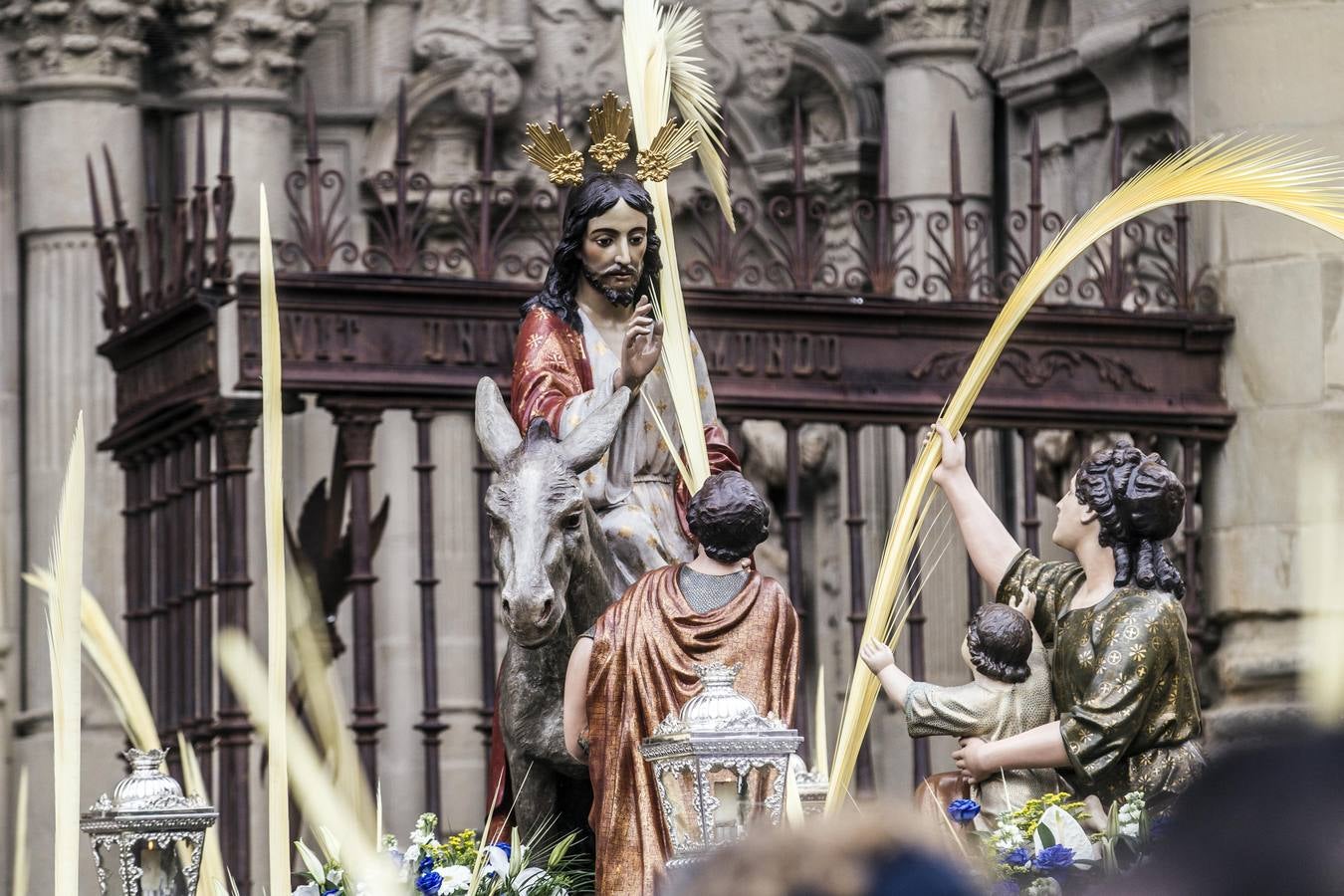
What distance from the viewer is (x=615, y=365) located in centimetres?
656

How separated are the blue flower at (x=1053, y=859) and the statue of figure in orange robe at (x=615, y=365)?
121cm

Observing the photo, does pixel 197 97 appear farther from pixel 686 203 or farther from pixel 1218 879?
pixel 1218 879

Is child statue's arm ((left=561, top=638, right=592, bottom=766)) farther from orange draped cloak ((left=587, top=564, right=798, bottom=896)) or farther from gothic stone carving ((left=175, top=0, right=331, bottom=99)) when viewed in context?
gothic stone carving ((left=175, top=0, right=331, bottom=99))

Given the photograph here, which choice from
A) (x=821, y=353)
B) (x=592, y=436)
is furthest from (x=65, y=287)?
(x=592, y=436)

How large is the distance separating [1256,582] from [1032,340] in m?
1.26

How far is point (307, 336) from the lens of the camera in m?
9.84

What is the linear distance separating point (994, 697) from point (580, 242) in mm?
1471

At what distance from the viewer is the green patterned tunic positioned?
18.9 feet

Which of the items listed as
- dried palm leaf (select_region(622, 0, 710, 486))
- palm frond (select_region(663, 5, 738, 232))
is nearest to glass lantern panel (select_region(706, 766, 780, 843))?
dried palm leaf (select_region(622, 0, 710, 486))

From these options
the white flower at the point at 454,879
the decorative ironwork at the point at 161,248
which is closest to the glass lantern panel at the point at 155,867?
the white flower at the point at 454,879

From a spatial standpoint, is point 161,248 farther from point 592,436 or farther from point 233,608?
point 592,436

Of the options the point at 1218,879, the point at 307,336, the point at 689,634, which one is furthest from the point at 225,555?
the point at 1218,879

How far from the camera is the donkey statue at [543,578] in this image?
5637 millimetres

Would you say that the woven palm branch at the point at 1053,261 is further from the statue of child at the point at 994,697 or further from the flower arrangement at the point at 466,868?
the flower arrangement at the point at 466,868
